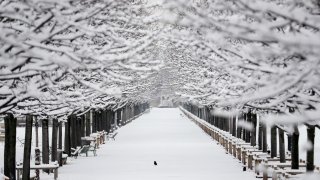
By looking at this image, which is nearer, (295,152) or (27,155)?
(295,152)

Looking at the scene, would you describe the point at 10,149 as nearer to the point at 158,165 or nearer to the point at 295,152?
the point at 295,152

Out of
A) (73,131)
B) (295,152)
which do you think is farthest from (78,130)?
(295,152)

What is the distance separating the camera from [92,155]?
33688 millimetres

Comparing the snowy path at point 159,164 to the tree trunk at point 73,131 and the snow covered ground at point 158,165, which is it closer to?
the snow covered ground at point 158,165

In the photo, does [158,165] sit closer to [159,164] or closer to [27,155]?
[159,164]

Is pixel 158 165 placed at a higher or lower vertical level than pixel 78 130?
lower

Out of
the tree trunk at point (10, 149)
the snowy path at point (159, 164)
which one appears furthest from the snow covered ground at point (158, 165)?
the tree trunk at point (10, 149)

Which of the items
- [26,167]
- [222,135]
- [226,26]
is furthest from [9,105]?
[222,135]

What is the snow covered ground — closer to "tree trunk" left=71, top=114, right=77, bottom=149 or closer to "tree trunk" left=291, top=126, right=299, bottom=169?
"tree trunk" left=71, top=114, right=77, bottom=149

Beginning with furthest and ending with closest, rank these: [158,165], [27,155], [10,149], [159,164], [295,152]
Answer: [159,164] < [158,165] < [27,155] < [295,152] < [10,149]

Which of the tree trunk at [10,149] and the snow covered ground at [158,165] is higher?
the tree trunk at [10,149]

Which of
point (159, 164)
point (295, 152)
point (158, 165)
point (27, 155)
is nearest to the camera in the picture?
point (295, 152)

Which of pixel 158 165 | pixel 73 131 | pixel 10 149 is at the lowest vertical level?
pixel 158 165

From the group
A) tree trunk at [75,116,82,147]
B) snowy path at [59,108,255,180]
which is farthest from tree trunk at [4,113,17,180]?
tree trunk at [75,116,82,147]
